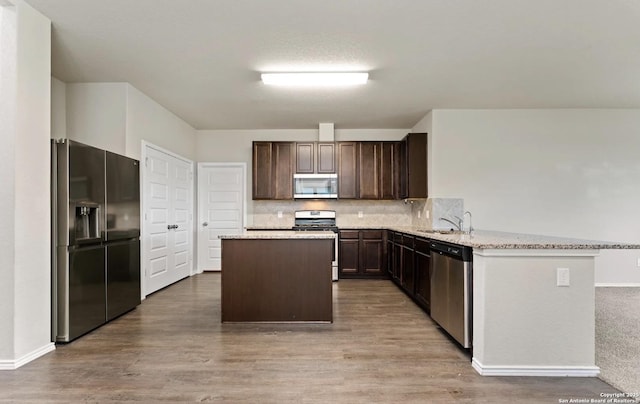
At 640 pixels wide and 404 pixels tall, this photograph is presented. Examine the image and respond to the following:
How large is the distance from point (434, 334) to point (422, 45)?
2650 millimetres

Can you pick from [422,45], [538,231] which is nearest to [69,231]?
[422,45]

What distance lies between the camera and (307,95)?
4.65 metres

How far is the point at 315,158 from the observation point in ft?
20.4

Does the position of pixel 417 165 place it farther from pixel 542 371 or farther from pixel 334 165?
pixel 542 371

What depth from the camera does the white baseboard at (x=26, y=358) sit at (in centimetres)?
255

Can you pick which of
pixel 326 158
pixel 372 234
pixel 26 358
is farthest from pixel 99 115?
pixel 372 234

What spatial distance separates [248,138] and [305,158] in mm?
1252

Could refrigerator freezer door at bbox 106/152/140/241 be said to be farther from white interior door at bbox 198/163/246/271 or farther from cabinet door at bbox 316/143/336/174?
cabinet door at bbox 316/143/336/174

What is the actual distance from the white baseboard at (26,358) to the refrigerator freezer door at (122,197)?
1.04m

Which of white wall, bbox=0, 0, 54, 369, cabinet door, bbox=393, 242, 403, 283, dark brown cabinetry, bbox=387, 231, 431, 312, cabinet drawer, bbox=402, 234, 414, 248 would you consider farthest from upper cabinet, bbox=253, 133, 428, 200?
white wall, bbox=0, 0, 54, 369

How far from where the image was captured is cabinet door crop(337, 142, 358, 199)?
6.21m

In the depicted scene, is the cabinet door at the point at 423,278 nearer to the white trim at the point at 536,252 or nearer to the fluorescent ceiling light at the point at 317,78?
the white trim at the point at 536,252

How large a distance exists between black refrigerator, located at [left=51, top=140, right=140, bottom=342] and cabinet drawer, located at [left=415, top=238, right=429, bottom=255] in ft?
10.5

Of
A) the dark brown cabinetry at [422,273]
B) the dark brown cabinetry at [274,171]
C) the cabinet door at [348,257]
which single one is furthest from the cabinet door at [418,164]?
the dark brown cabinetry at [274,171]
